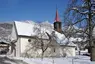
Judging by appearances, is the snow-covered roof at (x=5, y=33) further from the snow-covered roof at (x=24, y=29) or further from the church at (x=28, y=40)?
the snow-covered roof at (x=24, y=29)

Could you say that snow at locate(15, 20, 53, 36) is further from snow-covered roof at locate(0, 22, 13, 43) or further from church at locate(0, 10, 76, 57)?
snow-covered roof at locate(0, 22, 13, 43)

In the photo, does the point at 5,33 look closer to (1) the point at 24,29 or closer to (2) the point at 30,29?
(2) the point at 30,29

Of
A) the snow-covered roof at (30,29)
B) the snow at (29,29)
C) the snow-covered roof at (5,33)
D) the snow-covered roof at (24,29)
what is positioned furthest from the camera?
the snow-covered roof at (5,33)

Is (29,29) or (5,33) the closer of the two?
(29,29)

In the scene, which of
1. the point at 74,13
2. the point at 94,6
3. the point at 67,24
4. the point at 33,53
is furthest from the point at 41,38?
the point at 94,6

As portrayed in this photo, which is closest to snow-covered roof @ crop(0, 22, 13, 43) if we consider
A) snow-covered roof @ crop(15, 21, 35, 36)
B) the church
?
the church

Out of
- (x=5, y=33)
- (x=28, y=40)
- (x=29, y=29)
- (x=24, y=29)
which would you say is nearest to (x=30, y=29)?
(x=29, y=29)

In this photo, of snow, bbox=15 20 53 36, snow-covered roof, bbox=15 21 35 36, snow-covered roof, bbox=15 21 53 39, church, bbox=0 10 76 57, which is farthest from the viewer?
snow, bbox=15 20 53 36

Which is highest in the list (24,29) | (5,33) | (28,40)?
(5,33)

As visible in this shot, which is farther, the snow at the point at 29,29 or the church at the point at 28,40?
the snow at the point at 29,29

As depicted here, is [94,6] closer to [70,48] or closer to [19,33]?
[19,33]

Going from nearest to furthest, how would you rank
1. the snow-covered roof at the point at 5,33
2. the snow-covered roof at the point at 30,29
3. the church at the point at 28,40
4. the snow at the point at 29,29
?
1. the church at the point at 28,40
2. the snow-covered roof at the point at 30,29
3. the snow at the point at 29,29
4. the snow-covered roof at the point at 5,33

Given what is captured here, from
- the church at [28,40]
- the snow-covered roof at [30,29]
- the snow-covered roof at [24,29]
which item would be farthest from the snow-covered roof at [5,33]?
the snow-covered roof at [30,29]

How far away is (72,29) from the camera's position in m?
21.4
